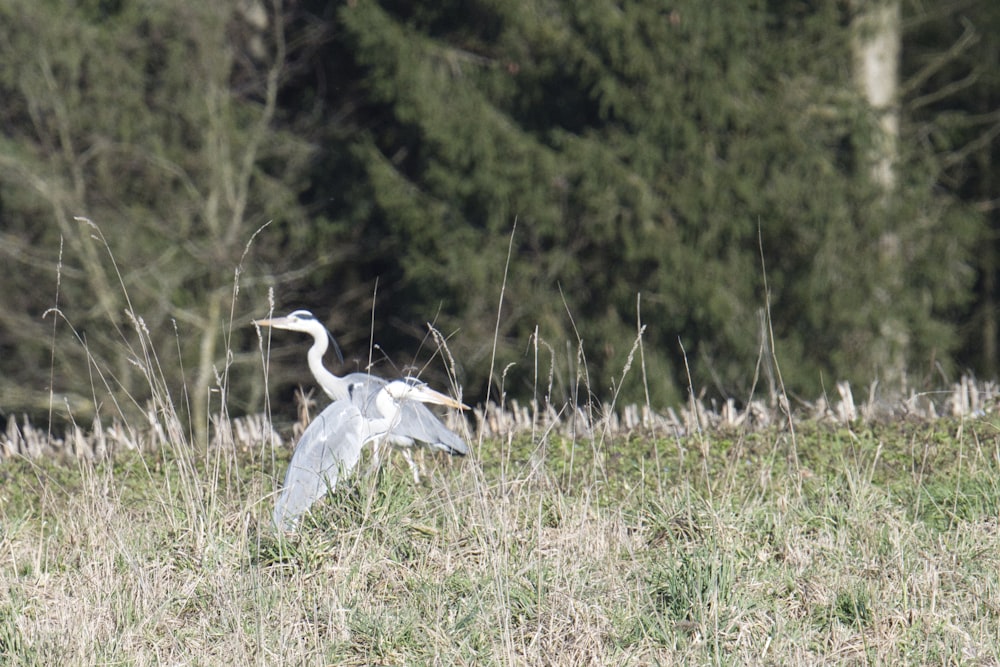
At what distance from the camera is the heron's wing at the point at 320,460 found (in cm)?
461

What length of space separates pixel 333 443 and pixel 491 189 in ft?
26.9

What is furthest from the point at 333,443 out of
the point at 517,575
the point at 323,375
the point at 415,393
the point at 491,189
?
the point at 491,189

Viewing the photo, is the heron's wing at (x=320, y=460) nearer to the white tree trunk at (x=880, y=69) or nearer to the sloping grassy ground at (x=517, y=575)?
the sloping grassy ground at (x=517, y=575)

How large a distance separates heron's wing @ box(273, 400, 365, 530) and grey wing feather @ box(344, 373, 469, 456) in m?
0.30

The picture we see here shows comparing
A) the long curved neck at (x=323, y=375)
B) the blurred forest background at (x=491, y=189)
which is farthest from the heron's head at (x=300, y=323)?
the blurred forest background at (x=491, y=189)

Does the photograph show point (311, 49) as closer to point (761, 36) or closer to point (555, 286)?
point (555, 286)

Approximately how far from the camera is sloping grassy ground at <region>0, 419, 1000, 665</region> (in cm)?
387

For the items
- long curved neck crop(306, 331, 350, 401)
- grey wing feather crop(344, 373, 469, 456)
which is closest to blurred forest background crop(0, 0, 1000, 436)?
long curved neck crop(306, 331, 350, 401)

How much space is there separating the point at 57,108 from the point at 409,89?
12.5 ft

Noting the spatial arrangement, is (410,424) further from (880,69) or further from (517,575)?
(880,69)

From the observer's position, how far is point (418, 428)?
5.74m

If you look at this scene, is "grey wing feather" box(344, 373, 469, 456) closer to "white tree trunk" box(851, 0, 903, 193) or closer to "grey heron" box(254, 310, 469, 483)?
"grey heron" box(254, 310, 469, 483)

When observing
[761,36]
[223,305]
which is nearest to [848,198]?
[761,36]

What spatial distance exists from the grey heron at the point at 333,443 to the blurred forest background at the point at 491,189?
643cm
